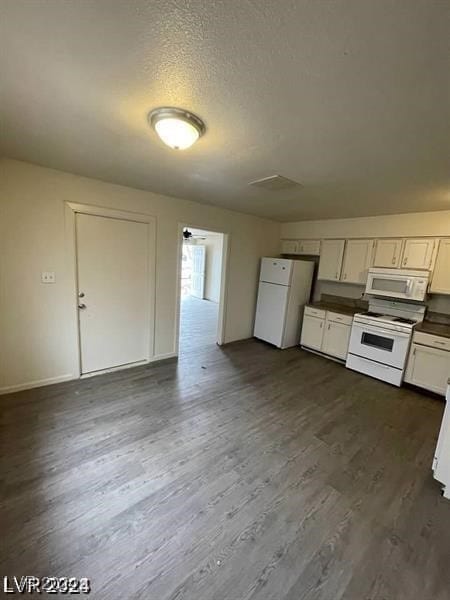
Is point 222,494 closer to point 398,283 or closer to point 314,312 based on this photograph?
point 314,312

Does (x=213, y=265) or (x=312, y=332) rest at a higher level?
(x=213, y=265)

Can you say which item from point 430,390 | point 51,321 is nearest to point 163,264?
point 51,321

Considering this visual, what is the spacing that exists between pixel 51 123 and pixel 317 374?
154 inches

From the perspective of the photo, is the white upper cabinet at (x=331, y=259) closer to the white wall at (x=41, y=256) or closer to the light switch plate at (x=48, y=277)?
the white wall at (x=41, y=256)

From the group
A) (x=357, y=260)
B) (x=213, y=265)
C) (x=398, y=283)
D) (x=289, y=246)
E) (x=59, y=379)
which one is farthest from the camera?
(x=213, y=265)

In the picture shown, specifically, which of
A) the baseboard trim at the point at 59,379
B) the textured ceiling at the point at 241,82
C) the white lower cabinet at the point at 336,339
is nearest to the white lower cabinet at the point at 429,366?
the white lower cabinet at the point at 336,339

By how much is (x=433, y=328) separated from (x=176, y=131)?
383 cm

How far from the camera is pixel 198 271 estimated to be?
9.05 metres

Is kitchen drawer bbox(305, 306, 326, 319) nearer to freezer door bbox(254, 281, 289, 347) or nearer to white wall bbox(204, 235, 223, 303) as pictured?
freezer door bbox(254, 281, 289, 347)

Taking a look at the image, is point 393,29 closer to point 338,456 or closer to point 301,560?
point 301,560

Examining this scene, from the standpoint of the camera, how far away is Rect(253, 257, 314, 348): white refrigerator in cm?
434

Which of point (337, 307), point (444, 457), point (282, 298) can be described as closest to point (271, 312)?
point (282, 298)

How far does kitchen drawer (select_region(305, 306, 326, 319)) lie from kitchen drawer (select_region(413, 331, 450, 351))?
1.31m

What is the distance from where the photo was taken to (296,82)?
3.76 ft
